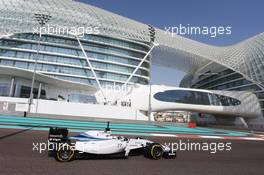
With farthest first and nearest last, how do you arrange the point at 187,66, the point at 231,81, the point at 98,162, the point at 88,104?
1. the point at 187,66
2. the point at 231,81
3. the point at 88,104
4. the point at 98,162

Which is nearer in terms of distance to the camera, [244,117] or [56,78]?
[56,78]

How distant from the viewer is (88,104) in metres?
49.0

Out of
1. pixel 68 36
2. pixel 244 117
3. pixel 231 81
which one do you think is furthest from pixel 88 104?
pixel 231 81

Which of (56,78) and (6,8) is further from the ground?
(6,8)

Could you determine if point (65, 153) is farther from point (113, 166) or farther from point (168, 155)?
point (168, 155)

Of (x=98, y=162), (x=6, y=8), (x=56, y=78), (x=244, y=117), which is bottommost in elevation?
(x=98, y=162)

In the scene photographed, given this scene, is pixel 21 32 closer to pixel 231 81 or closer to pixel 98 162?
pixel 98 162

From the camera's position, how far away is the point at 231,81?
76.4 m

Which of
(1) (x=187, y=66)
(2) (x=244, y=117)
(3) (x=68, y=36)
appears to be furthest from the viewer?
(1) (x=187, y=66)

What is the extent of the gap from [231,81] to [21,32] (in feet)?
189

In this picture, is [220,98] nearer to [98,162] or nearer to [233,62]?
[233,62]

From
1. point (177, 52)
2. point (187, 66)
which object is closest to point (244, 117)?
point (177, 52)

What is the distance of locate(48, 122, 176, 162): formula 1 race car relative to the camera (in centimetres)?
822

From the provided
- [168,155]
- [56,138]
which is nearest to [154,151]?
[168,155]
